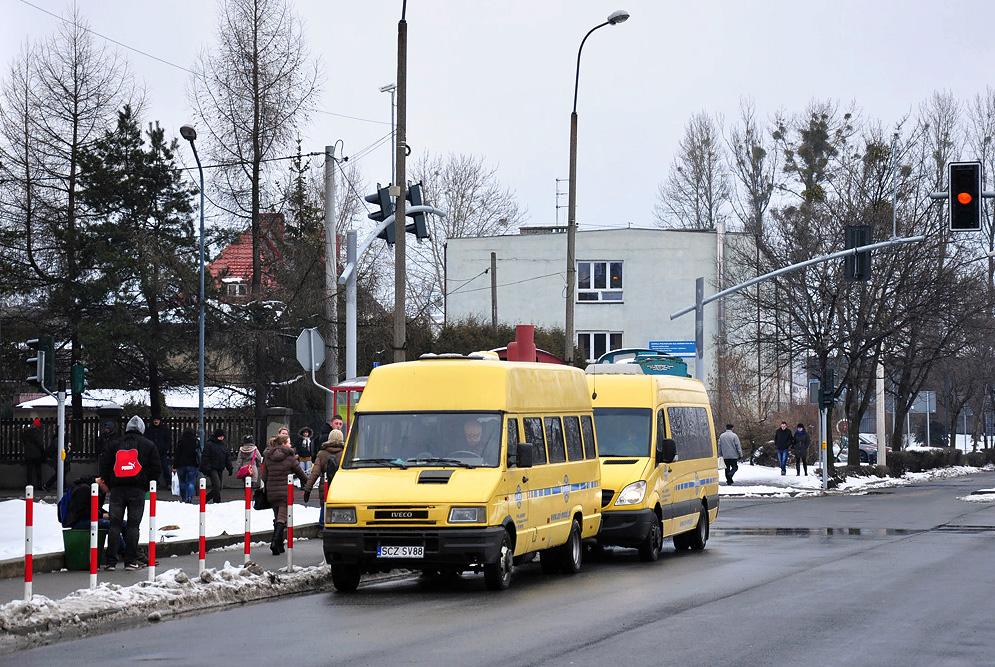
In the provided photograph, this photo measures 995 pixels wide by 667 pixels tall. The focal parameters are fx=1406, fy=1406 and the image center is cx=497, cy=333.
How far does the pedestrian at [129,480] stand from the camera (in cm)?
1603

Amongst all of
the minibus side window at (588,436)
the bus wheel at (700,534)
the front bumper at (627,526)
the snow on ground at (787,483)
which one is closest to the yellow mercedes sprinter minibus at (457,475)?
the minibus side window at (588,436)

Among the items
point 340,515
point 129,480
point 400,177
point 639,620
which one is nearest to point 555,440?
point 340,515

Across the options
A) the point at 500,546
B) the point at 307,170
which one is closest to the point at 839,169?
the point at 307,170

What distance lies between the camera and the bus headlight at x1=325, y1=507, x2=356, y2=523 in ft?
46.0

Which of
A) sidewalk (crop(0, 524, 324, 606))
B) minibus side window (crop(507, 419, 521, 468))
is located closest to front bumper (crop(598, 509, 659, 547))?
minibus side window (crop(507, 419, 521, 468))

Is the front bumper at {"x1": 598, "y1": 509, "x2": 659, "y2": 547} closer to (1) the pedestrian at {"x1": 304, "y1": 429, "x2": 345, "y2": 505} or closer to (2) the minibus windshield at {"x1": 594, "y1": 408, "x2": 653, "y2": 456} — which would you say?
(2) the minibus windshield at {"x1": 594, "y1": 408, "x2": 653, "y2": 456}

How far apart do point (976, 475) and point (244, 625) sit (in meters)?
50.1

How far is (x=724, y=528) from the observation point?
82.0 feet

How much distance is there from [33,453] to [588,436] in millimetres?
19048

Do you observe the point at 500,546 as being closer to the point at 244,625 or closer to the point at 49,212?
the point at 244,625

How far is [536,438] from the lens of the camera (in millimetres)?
15742

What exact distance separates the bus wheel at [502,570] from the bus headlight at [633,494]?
3499mm

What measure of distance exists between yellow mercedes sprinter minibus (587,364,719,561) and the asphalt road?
0.54m

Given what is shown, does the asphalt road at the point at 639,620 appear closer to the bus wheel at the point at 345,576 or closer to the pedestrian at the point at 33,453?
the bus wheel at the point at 345,576
